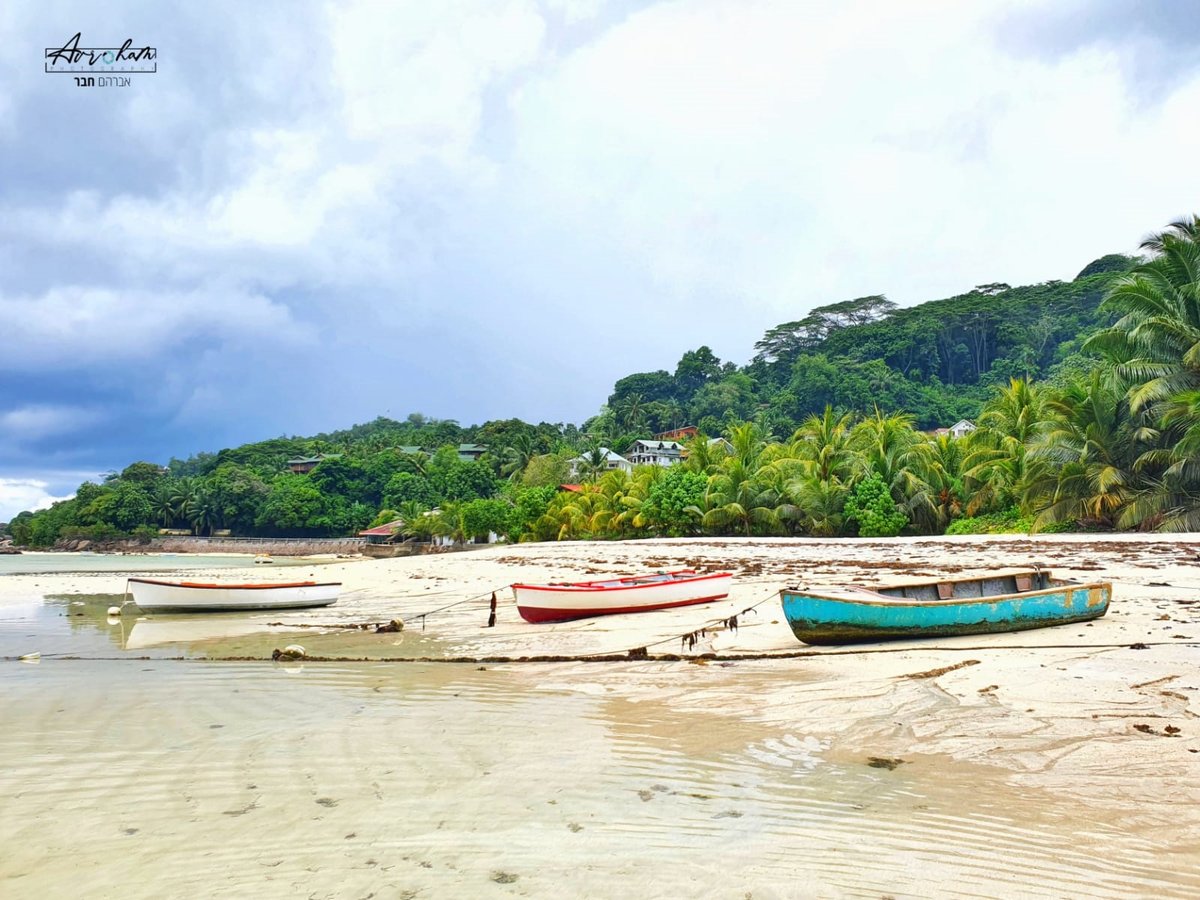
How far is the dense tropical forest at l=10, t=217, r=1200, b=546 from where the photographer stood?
92.5 feet

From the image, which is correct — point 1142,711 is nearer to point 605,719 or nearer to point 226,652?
point 605,719

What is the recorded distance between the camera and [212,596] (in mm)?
19562

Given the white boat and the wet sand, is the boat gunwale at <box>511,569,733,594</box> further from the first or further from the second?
the white boat

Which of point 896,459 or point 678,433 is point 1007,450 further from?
point 678,433

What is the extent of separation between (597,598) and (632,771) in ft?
27.5

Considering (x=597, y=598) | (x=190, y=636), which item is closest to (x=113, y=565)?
(x=190, y=636)

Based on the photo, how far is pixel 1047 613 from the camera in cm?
1027

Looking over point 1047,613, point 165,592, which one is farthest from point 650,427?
point 1047,613

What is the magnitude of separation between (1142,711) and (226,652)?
42.6ft

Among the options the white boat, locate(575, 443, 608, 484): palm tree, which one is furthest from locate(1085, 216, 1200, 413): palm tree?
locate(575, 443, 608, 484): palm tree

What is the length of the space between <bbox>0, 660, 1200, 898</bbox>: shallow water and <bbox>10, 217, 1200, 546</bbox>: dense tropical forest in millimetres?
25490

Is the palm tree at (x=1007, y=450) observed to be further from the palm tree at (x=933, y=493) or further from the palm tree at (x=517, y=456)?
the palm tree at (x=517, y=456)

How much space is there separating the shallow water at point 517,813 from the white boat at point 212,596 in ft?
38.0

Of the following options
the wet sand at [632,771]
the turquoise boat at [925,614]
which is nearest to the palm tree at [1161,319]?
the wet sand at [632,771]
